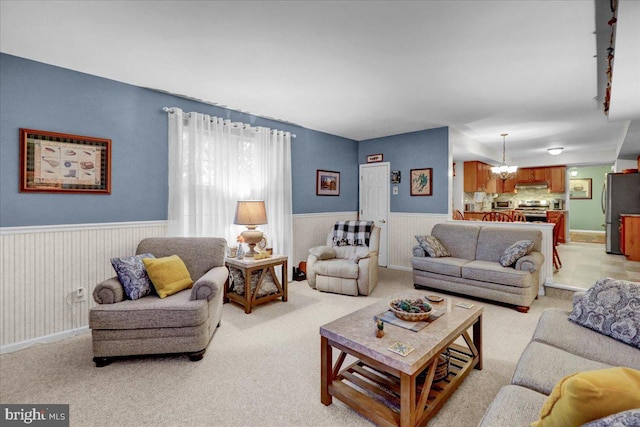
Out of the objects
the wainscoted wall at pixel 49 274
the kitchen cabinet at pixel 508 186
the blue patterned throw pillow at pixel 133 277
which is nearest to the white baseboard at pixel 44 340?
the wainscoted wall at pixel 49 274

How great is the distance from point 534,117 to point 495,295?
2.71 metres

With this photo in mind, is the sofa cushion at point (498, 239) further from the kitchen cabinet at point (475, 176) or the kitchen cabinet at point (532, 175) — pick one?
the kitchen cabinet at point (532, 175)

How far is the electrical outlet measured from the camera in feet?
9.45

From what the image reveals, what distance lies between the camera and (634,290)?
185 centimetres

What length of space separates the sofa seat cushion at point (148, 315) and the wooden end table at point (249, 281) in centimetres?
97

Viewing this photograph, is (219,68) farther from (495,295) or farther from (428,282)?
(495,295)

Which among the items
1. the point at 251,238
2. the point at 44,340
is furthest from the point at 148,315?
the point at 251,238

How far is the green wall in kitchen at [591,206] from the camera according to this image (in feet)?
30.9

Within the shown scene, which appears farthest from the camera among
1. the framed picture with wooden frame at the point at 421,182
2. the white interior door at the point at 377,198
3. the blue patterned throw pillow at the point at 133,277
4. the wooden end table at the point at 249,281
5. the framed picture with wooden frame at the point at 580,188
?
the framed picture with wooden frame at the point at 580,188

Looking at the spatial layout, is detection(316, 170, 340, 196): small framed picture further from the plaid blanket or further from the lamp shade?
the lamp shade

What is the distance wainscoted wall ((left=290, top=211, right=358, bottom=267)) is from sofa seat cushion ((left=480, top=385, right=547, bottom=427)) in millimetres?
3589

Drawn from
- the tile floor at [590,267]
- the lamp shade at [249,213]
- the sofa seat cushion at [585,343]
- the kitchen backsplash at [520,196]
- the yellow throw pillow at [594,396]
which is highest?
the kitchen backsplash at [520,196]

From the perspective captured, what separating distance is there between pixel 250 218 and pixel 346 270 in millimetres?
1413

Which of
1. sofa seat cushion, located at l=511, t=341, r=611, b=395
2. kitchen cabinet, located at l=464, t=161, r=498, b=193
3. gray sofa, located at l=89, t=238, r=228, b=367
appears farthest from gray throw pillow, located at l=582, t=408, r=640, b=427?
kitchen cabinet, located at l=464, t=161, r=498, b=193
